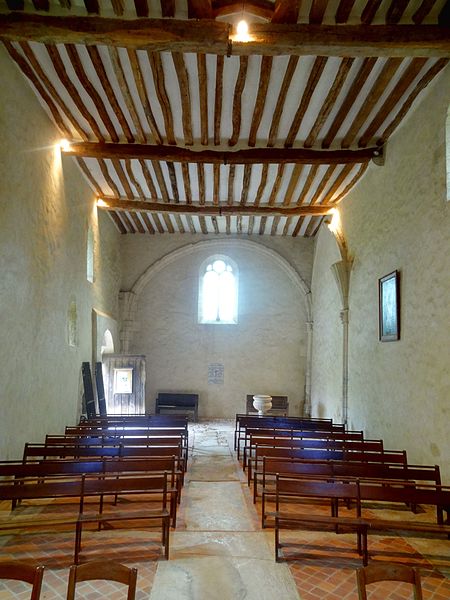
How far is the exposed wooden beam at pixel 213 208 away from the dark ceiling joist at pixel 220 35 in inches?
242

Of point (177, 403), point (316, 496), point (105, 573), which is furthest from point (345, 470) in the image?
point (177, 403)

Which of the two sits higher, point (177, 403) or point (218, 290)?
point (218, 290)

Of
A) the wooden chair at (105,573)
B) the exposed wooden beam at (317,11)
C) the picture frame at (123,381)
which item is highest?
the exposed wooden beam at (317,11)

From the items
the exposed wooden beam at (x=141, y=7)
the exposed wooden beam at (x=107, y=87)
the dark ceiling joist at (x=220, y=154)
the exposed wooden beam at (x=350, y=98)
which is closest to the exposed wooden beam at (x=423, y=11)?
the exposed wooden beam at (x=350, y=98)

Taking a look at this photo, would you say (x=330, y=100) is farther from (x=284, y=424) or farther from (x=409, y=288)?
(x=284, y=424)

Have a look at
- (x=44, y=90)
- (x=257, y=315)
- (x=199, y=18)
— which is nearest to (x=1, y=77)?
(x=44, y=90)

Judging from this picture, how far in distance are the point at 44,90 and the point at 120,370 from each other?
7.09 meters

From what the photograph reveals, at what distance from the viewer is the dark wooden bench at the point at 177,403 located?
1412cm

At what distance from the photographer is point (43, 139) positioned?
7.55 meters

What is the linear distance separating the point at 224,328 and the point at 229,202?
4555mm

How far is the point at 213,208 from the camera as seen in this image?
1194 centimetres

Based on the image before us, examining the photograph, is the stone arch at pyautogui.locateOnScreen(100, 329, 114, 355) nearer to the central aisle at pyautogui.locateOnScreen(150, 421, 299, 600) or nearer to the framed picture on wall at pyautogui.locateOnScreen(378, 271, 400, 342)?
the central aisle at pyautogui.locateOnScreen(150, 421, 299, 600)

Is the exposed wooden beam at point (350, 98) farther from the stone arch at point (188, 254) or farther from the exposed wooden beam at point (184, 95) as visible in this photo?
the stone arch at point (188, 254)

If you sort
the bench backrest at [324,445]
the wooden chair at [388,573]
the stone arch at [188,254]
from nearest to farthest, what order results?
the wooden chair at [388,573]
the bench backrest at [324,445]
the stone arch at [188,254]
